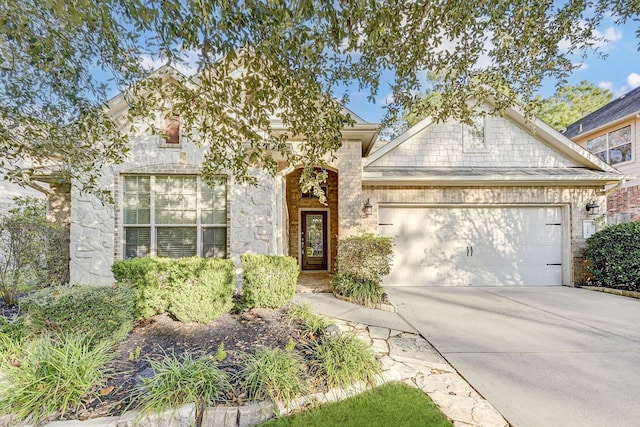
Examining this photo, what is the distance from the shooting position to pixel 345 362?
3039 mm

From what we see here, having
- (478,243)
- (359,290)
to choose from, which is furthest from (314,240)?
(478,243)

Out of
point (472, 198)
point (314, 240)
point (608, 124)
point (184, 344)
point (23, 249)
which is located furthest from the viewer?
point (608, 124)

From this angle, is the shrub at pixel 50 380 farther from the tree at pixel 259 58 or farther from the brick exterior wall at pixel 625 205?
the brick exterior wall at pixel 625 205

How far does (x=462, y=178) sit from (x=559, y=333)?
14.6ft

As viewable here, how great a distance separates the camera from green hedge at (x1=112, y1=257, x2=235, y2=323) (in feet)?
13.6

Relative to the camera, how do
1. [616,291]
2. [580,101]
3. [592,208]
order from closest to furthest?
[616,291] < [592,208] < [580,101]

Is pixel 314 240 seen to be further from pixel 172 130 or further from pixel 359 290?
pixel 172 130

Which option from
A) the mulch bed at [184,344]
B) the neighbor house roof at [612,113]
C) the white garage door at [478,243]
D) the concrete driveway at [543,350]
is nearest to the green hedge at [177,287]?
the mulch bed at [184,344]

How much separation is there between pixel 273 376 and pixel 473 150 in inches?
338

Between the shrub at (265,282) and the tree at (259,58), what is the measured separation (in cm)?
162

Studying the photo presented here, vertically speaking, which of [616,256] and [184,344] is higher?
[616,256]

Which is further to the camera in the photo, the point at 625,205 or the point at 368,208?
the point at 625,205

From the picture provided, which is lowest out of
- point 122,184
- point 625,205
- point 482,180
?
point 625,205

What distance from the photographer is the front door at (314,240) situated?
1123 centimetres
